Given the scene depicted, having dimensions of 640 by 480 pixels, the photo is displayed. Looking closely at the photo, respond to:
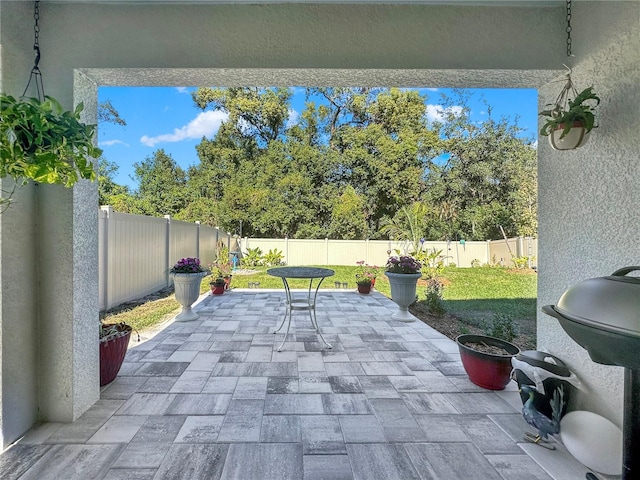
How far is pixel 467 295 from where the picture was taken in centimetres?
636

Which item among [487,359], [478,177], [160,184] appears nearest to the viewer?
[487,359]

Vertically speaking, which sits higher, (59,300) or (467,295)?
(59,300)

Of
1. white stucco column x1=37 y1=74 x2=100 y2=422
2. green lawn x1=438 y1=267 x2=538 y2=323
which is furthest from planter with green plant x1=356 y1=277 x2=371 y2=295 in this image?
white stucco column x1=37 y1=74 x2=100 y2=422

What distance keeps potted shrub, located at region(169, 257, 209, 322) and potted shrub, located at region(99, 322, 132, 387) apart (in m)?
1.57

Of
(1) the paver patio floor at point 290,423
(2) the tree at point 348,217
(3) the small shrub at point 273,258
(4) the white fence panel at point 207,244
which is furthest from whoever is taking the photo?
(2) the tree at point 348,217

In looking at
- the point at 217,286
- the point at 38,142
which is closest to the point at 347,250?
the point at 217,286

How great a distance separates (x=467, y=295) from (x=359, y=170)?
8073 millimetres

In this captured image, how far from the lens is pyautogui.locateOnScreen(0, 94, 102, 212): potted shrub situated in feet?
4.36

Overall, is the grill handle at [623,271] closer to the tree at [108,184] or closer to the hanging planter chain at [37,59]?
the hanging planter chain at [37,59]

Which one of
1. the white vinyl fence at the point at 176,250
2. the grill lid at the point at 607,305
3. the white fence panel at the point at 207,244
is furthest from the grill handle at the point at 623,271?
the white fence panel at the point at 207,244

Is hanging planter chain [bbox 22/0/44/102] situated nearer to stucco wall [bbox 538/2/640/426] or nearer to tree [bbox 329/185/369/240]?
stucco wall [bbox 538/2/640/426]

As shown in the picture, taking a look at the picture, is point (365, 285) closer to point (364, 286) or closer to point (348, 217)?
point (364, 286)

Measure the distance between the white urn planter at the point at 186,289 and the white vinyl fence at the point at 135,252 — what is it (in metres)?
1.03

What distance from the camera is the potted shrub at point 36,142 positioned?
1329 mm
